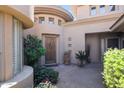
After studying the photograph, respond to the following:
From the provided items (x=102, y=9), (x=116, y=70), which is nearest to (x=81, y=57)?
(x=102, y=9)

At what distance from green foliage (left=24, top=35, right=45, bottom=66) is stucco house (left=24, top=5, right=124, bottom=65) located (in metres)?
1.98

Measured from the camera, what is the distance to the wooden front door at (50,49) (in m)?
13.3

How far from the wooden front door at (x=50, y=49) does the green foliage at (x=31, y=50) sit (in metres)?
2.76

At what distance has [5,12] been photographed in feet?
18.0

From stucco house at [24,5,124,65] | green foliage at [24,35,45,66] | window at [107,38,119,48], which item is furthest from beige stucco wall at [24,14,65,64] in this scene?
window at [107,38,119,48]

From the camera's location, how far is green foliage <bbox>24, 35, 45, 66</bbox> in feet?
32.4

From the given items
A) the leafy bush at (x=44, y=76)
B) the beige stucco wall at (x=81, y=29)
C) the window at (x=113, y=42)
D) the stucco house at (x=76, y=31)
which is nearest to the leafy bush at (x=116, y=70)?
the leafy bush at (x=44, y=76)

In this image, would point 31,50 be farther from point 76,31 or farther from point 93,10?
point 93,10

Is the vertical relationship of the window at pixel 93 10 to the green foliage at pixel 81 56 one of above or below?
above

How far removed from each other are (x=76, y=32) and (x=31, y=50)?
563 centimetres

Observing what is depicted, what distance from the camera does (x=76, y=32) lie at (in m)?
14.3

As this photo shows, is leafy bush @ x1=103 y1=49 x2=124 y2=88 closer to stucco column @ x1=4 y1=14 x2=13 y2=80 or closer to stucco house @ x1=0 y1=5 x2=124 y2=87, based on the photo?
stucco column @ x1=4 y1=14 x2=13 y2=80

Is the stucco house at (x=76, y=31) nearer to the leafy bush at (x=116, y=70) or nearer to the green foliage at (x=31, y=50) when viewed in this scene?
the green foliage at (x=31, y=50)
